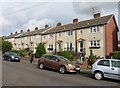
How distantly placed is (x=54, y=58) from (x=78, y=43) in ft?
72.0

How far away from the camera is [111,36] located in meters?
39.4

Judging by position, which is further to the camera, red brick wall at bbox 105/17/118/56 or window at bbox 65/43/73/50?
window at bbox 65/43/73/50

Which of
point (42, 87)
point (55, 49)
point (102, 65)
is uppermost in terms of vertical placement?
point (55, 49)

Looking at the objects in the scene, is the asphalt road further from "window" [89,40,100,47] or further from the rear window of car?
"window" [89,40,100,47]

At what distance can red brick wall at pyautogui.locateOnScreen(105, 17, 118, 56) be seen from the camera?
3812 centimetres

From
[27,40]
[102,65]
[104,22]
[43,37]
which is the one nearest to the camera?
[102,65]

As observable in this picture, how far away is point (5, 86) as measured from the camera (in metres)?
12.1

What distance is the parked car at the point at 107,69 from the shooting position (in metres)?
15.7

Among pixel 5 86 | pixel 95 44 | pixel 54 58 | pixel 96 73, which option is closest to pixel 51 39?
pixel 95 44

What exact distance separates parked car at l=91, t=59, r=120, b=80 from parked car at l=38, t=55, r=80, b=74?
12.3 feet

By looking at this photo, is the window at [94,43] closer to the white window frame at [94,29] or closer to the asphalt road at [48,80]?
the white window frame at [94,29]

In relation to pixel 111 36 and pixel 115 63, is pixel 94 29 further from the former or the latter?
pixel 115 63

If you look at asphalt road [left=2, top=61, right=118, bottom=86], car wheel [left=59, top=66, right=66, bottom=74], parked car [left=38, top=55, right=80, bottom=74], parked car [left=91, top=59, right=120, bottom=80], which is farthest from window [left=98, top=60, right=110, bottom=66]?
car wheel [left=59, top=66, right=66, bottom=74]

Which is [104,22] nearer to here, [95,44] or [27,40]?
[95,44]
